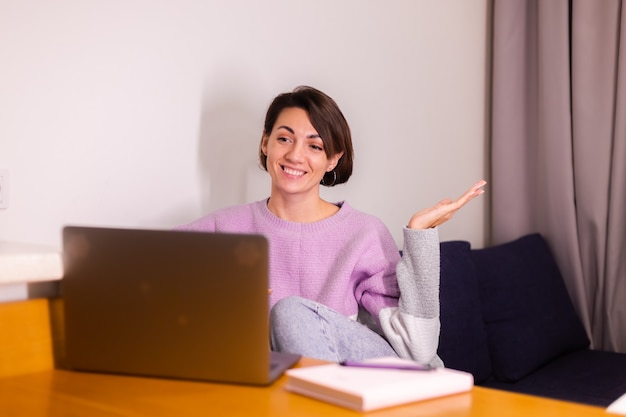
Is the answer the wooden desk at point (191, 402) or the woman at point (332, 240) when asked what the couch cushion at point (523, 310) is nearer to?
the woman at point (332, 240)

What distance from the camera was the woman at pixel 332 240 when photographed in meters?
2.02

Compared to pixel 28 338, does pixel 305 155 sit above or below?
above

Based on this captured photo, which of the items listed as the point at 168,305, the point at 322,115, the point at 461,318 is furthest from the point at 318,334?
the point at 461,318

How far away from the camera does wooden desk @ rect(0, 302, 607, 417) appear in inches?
39.9

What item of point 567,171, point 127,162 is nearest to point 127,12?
point 127,162

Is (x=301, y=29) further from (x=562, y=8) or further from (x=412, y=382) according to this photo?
(x=412, y=382)

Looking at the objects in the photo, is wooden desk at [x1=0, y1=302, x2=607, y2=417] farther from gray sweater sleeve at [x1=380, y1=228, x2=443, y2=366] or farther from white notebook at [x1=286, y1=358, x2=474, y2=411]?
gray sweater sleeve at [x1=380, y1=228, x2=443, y2=366]

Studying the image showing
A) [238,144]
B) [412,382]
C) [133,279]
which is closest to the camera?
[412,382]

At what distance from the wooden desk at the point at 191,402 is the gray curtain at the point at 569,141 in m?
2.21

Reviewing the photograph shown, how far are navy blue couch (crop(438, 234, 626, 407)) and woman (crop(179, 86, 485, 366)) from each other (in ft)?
1.50

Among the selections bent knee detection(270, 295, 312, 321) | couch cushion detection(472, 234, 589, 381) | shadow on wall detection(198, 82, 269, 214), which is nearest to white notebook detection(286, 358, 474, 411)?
bent knee detection(270, 295, 312, 321)

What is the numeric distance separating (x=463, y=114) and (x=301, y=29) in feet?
3.17

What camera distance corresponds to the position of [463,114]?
3.29m

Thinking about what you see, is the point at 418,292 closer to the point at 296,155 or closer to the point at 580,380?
the point at 296,155
